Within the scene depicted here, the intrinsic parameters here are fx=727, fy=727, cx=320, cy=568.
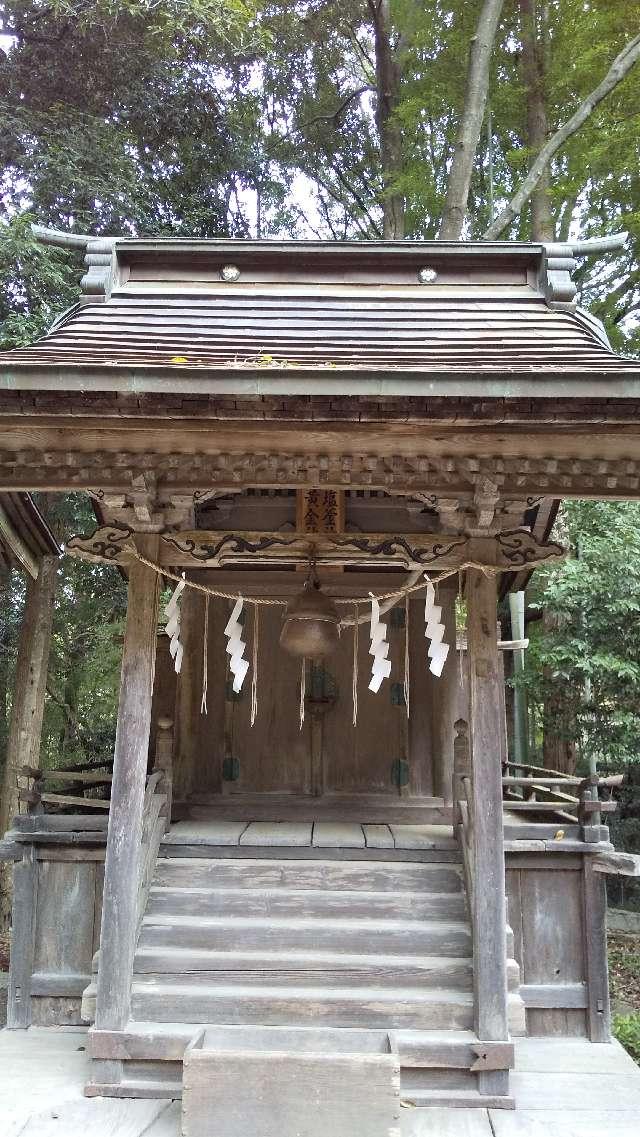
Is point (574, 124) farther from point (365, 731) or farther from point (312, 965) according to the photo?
point (312, 965)

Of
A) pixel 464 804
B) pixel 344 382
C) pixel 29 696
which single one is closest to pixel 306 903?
pixel 464 804

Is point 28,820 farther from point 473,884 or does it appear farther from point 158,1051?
point 473,884

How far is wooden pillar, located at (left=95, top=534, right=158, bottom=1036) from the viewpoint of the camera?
427 centimetres

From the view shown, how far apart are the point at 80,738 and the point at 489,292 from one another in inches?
480

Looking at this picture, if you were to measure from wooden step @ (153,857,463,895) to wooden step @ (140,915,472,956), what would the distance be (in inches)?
12.8

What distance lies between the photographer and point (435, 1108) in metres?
4.11

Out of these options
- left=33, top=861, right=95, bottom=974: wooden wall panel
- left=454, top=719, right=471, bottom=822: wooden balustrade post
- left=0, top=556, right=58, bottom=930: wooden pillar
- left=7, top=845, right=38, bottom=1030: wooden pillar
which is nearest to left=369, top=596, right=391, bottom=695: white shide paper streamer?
left=454, top=719, right=471, bottom=822: wooden balustrade post

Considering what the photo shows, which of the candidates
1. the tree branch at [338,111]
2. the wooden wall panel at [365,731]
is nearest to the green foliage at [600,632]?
the wooden wall panel at [365,731]

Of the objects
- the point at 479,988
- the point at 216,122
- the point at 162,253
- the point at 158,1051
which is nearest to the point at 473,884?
the point at 479,988

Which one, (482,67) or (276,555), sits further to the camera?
(482,67)

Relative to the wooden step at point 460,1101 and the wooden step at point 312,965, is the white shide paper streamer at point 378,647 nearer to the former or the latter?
the wooden step at point 312,965

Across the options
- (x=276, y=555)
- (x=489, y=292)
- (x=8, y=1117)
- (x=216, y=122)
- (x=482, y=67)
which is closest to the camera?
(x=8, y=1117)

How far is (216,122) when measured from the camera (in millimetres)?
13422

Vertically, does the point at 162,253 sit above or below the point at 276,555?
above
